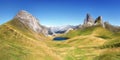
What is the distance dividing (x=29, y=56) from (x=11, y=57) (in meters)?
6.63

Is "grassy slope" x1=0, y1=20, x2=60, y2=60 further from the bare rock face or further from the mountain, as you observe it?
the bare rock face

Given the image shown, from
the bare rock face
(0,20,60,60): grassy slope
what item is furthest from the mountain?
the bare rock face

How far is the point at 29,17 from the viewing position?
634 feet

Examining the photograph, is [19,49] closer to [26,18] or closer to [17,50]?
[17,50]

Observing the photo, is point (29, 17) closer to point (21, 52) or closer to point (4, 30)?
point (4, 30)

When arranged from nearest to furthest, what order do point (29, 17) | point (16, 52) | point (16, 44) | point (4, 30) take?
1. point (16, 52)
2. point (16, 44)
3. point (4, 30)
4. point (29, 17)

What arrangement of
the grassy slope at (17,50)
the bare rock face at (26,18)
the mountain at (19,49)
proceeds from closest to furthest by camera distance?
the grassy slope at (17,50) → the mountain at (19,49) → the bare rock face at (26,18)

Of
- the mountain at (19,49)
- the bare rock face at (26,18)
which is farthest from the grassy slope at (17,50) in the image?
the bare rock face at (26,18)

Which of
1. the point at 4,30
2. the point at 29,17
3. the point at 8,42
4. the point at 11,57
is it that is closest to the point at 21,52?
the point at 11,57

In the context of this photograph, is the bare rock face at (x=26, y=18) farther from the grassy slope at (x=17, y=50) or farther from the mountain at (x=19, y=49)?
the grassy slope at (x=17, y=50)

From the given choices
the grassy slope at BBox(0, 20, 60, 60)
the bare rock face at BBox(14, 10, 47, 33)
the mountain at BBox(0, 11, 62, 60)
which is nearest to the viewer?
the grassy slope at BBox(0, 20, 60, 60)

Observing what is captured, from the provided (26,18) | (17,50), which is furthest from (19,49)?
(26,18)

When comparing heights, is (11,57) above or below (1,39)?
below

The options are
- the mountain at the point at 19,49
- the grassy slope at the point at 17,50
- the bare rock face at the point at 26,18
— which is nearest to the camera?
the grassy slope at the point at 17,50
